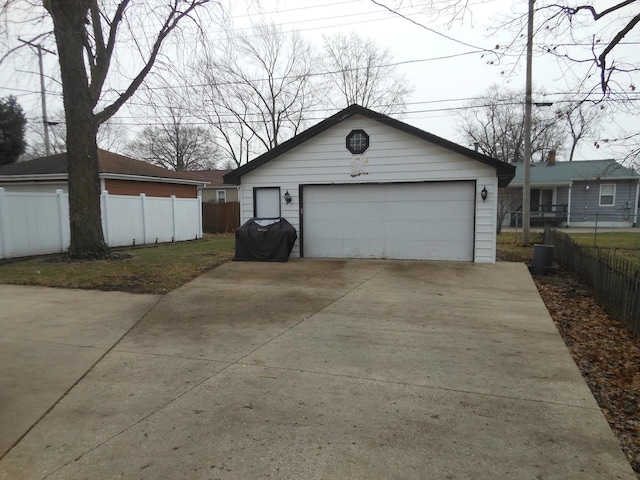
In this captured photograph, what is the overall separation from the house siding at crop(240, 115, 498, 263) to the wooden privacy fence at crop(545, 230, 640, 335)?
2.28 m

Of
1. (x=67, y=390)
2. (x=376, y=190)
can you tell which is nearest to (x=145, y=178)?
(x=376, y=190)

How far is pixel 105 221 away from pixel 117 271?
575 cm

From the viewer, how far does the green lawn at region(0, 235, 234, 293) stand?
8719mm

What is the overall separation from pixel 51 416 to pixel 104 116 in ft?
33.2

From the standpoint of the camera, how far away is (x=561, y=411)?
3496mm

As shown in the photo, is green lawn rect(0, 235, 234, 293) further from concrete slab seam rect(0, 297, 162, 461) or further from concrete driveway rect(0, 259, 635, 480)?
concrete slab seam rect(0, 297, 162, 461)

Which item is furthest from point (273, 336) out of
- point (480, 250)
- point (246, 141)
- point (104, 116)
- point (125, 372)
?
point (246, 141)

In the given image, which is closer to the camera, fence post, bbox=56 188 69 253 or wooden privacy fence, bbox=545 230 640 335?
wooden privacy fence, bbox=545 230 640 335

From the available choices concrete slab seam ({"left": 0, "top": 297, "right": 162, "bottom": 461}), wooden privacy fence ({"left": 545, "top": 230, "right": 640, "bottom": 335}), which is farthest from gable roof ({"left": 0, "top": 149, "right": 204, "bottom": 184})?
wooden privacy fence ({"left": 545, "top": 230, "right": 640, "bottom": 335})

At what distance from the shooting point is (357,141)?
12.2 metres

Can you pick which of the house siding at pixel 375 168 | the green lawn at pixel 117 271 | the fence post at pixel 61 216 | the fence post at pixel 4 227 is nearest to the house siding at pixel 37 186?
the fence post at pixel 61 216

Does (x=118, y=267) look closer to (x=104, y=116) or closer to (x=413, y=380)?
(x=104, y=116)

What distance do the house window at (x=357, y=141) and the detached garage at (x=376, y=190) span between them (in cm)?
3

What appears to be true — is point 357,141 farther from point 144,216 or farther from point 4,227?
point 4,227
